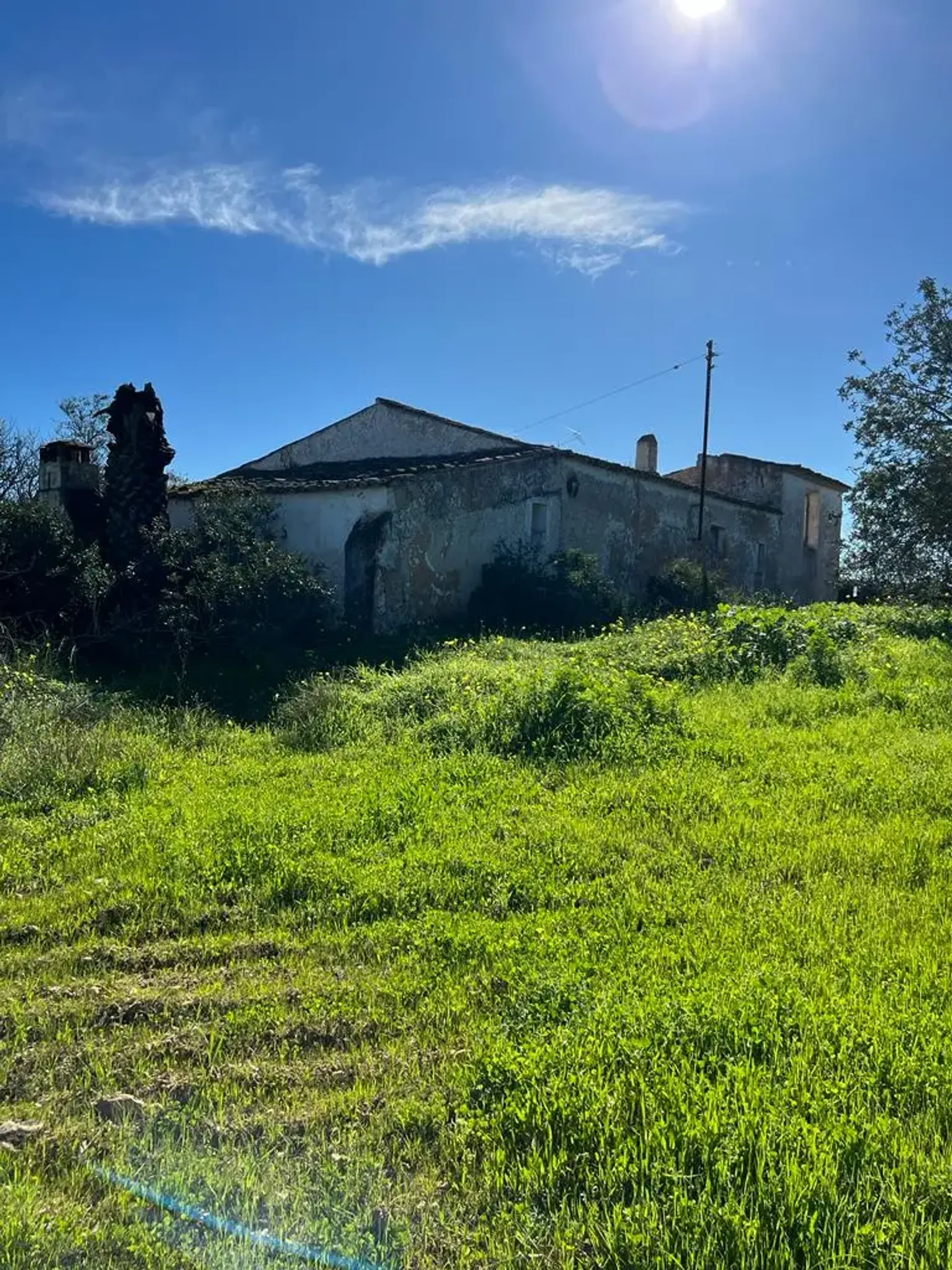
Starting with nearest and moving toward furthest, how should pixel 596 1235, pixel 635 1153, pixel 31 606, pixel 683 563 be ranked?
pixel 596 1235 < pixel 635 1153 < pixel 31 606 < pixel 683 563

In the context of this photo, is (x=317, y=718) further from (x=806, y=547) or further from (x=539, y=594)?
(x=806, y=547)

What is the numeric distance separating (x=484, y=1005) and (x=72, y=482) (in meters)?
14.5

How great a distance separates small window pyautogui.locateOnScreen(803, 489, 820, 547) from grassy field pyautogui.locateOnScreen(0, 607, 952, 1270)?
75.8ft

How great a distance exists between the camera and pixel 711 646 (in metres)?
12.3

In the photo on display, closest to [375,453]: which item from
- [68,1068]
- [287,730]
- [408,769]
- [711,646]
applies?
[711,646]

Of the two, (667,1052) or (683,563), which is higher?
(683,563)

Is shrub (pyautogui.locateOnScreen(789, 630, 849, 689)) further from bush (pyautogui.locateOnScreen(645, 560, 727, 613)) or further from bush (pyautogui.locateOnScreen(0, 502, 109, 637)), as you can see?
bush (pyautogui.locateOnScreen(0, 502, 109, 637))

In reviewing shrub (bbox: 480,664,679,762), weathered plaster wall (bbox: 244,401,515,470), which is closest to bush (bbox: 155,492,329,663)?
shrub (bbox: 480,664,679,762)

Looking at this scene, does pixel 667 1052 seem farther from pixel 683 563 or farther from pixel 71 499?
pixel 683 563

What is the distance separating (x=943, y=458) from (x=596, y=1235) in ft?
64.6

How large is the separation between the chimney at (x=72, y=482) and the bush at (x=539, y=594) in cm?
718

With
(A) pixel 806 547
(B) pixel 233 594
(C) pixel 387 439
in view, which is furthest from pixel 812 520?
(B) pixel 233 594

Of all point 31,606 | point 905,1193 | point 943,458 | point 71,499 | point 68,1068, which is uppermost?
point 943,458

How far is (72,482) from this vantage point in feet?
51.5
